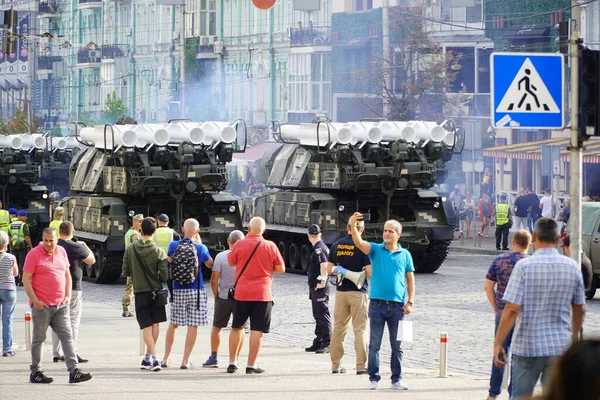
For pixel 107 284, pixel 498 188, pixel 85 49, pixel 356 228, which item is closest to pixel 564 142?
pixel 498 188

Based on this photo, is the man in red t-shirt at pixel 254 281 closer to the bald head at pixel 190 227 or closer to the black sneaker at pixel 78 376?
the bald head at pixel 190 227

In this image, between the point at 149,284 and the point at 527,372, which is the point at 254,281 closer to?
the point at 149,284

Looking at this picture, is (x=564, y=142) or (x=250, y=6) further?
(x=250, y=6)

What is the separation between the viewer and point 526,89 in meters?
10.7

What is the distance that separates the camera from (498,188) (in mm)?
52094

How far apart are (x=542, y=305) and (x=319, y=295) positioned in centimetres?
701

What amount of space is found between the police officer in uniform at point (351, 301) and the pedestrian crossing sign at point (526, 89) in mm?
3978

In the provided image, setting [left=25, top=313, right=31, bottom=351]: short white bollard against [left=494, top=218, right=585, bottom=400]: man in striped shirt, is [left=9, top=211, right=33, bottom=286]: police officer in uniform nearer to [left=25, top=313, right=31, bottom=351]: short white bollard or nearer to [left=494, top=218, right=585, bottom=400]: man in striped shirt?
[left=25, top=313, right=31, bottom=351]: short white bollard

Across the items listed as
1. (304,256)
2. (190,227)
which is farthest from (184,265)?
(304,256)

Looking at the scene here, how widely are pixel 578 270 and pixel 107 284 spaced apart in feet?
64.0

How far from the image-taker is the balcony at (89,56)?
87.6 meters

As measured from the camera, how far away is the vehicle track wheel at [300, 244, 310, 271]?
2972cm

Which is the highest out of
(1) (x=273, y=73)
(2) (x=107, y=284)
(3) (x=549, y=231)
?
(1) (x=273, y=73)

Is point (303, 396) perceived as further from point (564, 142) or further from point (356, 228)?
point (564, 142)
